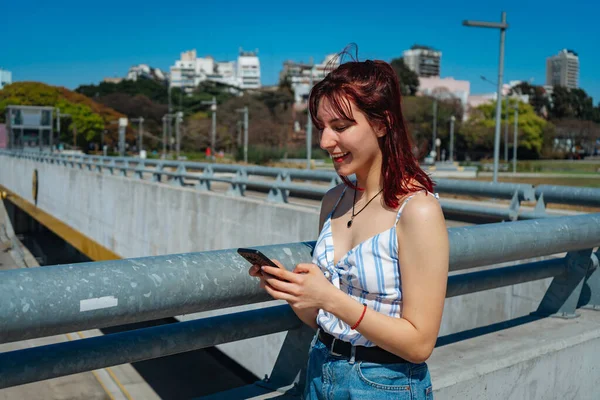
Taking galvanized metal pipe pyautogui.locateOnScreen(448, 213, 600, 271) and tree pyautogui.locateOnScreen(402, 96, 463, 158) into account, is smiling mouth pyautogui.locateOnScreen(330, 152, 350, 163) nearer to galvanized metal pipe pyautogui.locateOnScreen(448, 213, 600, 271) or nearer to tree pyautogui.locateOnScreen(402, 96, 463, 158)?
galvanized metal pipe pyautogui.locateOnScreen(448, 213, 600, 271)

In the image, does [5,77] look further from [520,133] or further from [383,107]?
[383,107]

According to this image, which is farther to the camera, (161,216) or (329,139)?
(161,216)

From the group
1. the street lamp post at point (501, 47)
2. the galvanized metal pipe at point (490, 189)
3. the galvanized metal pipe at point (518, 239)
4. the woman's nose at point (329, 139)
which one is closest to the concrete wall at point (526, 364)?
the galvanized metal pipe at point (518, 239)

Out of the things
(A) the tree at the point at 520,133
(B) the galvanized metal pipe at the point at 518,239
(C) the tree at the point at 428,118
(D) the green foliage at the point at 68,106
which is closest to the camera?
(B) the galvanized metal pipe at the point at 518,239

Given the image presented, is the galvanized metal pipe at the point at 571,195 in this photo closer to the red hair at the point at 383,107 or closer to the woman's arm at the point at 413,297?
the red hair at the point at 383,107

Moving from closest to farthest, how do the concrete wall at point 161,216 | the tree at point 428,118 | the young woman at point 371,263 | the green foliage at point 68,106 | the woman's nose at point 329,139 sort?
the young woman at point 371,263
the woman's nose at point 329,139
the concrete wall at point 161,216
the tree at point 428,118
the green foliage at point 68,106

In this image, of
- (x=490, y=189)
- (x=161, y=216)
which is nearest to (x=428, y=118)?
(x=161, y=216)

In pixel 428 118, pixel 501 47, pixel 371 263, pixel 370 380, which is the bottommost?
pixel 370 380

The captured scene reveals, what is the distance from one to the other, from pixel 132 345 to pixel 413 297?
89cm

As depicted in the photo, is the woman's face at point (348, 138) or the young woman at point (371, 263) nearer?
the young woman at point (371, 263)

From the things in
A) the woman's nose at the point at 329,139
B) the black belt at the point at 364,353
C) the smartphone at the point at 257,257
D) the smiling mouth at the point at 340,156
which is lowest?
the black belt at the point at 364,353

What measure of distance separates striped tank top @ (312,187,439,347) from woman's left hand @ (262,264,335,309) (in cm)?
17

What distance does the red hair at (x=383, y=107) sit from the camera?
6.56 feet

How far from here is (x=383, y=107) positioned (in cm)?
201
